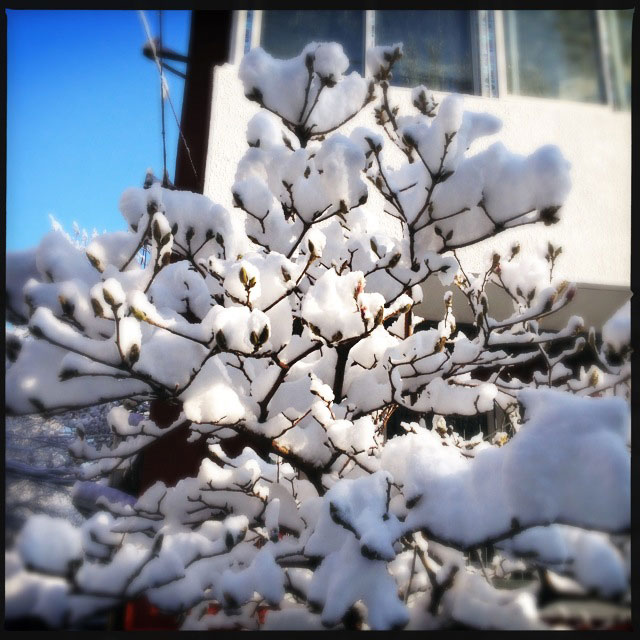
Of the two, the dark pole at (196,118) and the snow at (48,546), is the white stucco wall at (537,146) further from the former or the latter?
the snow at (48,546)

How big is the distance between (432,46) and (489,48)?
0.30 m

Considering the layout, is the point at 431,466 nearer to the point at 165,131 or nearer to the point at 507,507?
the point at 507,507

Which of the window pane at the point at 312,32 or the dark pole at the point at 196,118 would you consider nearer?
the window pane at the point at 312,32

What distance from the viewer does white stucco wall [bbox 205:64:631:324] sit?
2559 millimetres

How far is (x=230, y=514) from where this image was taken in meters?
1.50

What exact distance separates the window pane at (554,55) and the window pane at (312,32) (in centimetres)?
78

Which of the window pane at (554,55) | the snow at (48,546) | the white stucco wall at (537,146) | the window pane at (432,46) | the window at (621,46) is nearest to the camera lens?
the snow at (48,546)

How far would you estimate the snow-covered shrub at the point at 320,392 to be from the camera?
2.84ft

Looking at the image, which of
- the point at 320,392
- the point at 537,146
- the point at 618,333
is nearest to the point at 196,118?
the point at 537,146

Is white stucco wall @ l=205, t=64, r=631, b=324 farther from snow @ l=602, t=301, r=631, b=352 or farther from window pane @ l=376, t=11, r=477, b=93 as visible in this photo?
snow @ l=602, t=301, r=631, b=352

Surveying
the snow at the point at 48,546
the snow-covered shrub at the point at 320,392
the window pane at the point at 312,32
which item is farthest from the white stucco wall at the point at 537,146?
the snow at the point at 48,546

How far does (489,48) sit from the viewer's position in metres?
2.64

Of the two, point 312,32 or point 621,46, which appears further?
point 312,32

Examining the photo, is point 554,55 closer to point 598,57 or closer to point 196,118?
point 598,57
